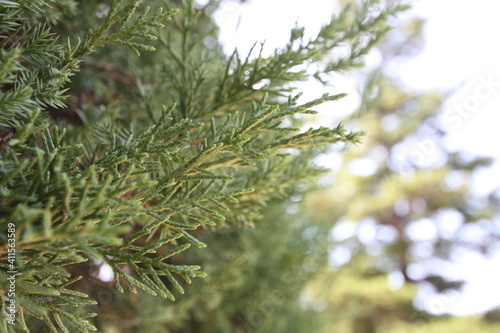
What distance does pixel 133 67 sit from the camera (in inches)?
106

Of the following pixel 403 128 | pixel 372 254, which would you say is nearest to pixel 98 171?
pixel 403 128

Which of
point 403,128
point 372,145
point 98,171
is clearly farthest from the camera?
point 372,145

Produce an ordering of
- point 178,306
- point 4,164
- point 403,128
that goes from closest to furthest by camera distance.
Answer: point 4,164, point 178,306, point 403,128

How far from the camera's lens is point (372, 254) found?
41.7 ft

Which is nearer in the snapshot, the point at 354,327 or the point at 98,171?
the point at 98,171

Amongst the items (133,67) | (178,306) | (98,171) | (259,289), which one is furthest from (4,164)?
(259,289)

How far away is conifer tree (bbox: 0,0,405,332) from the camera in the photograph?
1.04m

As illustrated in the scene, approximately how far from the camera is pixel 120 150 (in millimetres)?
1252

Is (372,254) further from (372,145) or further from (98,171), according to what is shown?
(98,171)

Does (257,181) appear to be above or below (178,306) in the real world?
above

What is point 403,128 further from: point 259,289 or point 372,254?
point 259,289

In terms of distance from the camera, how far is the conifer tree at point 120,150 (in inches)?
40.9

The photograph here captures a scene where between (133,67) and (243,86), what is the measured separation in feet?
4.21

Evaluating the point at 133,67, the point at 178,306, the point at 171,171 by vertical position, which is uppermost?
the point at 133,67
